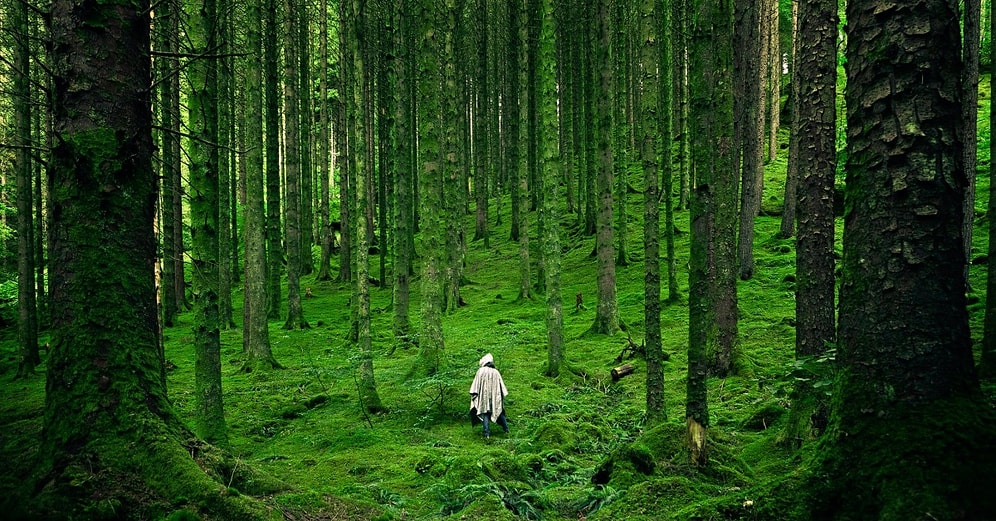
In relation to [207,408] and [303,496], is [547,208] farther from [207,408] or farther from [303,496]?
[303,496]

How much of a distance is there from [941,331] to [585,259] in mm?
20415

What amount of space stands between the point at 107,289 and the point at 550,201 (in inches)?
360

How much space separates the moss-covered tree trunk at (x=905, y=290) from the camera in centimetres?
216

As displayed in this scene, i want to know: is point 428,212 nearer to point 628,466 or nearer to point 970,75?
point 628,466

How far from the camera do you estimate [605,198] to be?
13.6 meters

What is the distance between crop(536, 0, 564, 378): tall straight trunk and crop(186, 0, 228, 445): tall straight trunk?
6.37 metres

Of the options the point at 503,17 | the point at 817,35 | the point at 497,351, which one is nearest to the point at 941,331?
the point at 817,35

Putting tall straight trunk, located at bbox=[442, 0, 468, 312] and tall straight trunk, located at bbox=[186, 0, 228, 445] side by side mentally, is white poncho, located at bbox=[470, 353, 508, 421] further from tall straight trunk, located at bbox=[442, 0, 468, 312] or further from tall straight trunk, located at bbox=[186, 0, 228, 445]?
tall straight trunk, located at bbox=[442, 0, 468, 312]

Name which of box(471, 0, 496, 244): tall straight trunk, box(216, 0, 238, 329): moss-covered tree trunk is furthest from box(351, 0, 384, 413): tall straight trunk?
box(471, 0, 496, 244): tall straight trunk

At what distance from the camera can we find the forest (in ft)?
7.64

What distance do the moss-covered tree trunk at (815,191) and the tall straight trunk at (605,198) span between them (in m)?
7.14

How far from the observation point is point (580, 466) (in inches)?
280

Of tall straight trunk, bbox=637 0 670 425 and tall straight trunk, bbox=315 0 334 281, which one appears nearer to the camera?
tall straight trunk, bbox=637 0 670 425

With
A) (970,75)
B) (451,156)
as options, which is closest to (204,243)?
(451,156)
